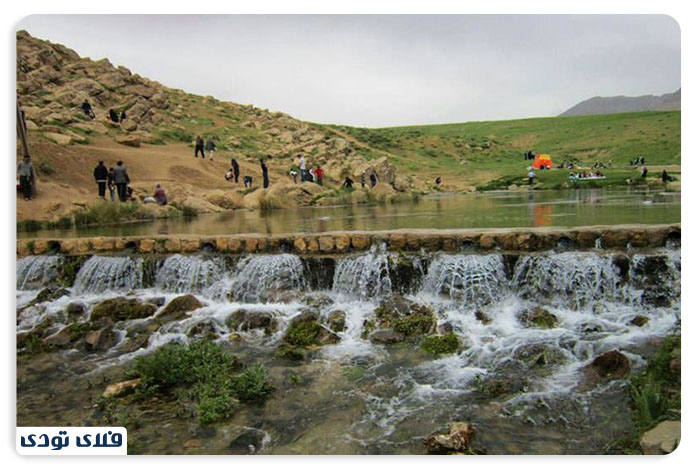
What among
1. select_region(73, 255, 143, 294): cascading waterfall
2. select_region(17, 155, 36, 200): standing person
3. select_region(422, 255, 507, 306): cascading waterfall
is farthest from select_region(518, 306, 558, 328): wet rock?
select_region(17, 155, 36, 200): standing person

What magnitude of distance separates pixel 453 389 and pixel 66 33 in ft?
15.6

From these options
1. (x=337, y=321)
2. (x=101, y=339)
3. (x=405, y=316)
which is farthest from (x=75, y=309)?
(x=405, y=316)

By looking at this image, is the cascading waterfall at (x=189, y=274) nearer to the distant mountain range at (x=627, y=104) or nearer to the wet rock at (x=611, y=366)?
the wet rock at (x=611, y=366)

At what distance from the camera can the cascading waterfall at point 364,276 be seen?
18.0 feet

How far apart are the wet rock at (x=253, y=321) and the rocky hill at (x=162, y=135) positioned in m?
6.87

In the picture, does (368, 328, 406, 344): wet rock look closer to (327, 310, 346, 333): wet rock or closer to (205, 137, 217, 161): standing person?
(327, 310, 346, 333): wet rock

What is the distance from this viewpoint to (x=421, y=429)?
323 cm

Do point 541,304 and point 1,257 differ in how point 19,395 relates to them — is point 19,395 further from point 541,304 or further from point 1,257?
point 541,304

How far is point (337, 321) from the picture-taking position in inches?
197

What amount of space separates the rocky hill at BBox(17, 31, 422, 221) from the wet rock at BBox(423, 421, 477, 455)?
970 centimetres

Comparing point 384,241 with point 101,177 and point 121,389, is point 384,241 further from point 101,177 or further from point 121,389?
point 101,177

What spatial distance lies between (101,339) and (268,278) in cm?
188

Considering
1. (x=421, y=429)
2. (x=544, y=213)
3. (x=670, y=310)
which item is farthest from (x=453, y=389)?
(x=544, y=213)

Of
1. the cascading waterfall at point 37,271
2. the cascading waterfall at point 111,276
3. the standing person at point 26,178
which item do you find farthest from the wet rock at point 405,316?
the standing person at point 26,178
